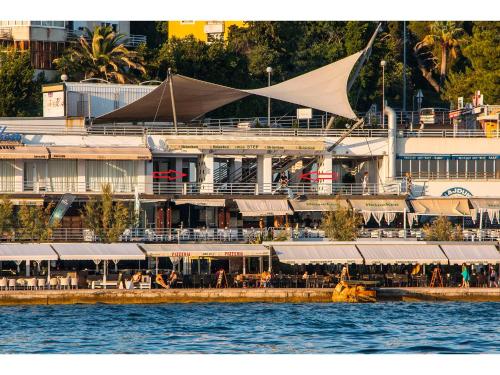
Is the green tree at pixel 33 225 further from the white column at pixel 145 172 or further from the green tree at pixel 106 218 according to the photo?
the white column at pixel 145 172

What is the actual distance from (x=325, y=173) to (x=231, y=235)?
9.41m

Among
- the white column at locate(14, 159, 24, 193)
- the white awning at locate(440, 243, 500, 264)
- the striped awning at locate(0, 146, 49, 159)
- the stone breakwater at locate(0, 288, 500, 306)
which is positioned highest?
the striped awning at locate(0, 146, 49, 159)

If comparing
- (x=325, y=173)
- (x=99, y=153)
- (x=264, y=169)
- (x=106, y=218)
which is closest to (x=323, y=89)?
(x=325, y=173)

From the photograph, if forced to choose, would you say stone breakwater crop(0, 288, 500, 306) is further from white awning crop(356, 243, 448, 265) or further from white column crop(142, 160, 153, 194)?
white column crop(142, 160, 153, 194)

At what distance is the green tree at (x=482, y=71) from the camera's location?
365 ft

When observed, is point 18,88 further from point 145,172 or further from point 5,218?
point 5,218

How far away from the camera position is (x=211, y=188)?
88.9 m

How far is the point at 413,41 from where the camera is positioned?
12525 cm

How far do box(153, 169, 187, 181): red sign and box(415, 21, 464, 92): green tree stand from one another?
3477cm

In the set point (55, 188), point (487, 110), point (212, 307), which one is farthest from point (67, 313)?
point (487, 110)

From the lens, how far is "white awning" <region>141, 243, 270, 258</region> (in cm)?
7788

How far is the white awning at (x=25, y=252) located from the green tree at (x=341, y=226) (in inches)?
555

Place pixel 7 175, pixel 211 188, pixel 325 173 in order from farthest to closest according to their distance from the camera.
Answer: pixel 325 173
pixel 211 188
pixel 7 175

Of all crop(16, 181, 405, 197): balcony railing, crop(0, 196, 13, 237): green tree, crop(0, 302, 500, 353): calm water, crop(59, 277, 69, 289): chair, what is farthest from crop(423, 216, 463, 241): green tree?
crop(0, 196, 13, 237): green tree
